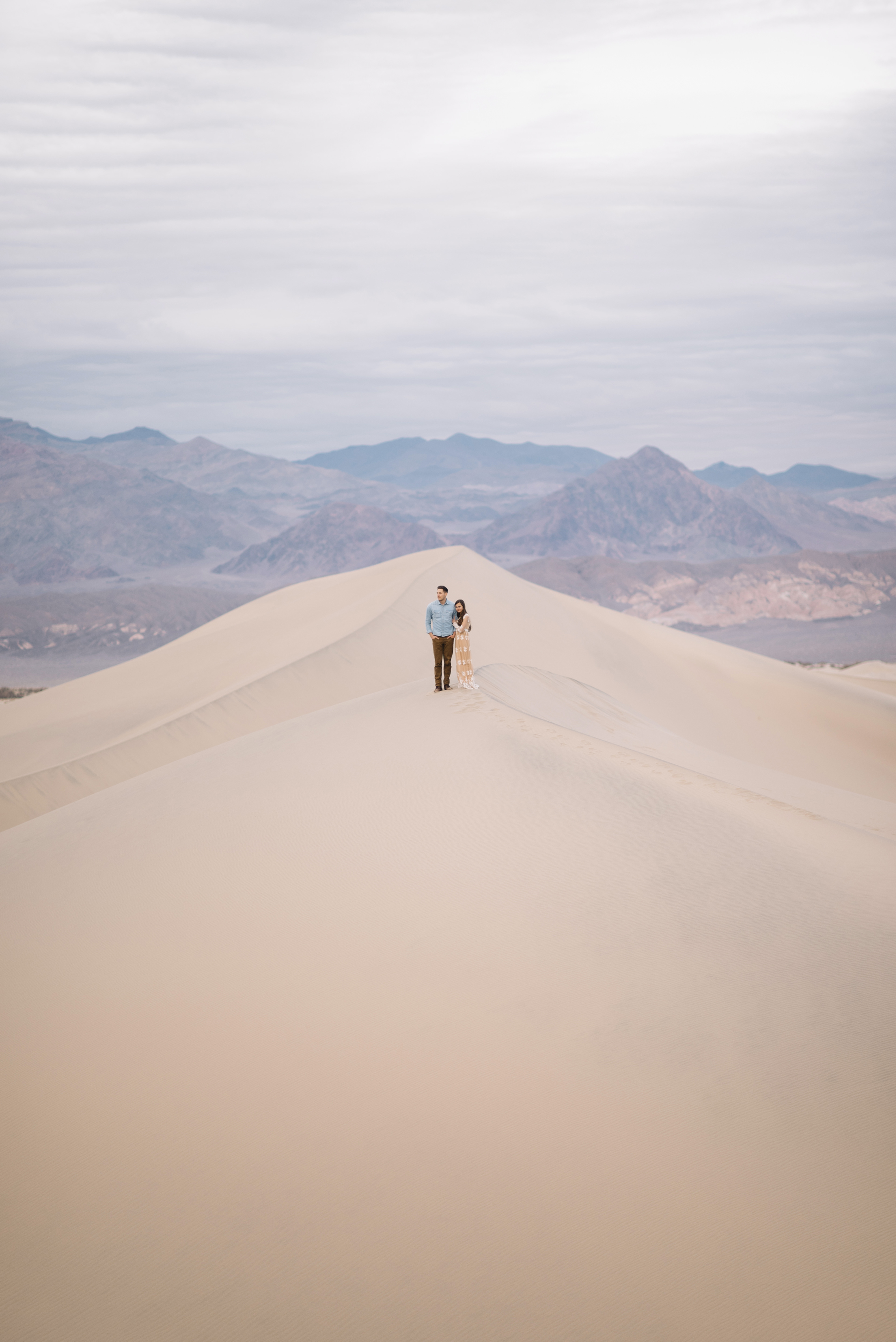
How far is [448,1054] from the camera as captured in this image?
5.44 m

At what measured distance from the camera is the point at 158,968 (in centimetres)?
643

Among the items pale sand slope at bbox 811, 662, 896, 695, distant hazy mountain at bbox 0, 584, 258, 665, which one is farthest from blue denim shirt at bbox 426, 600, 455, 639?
distant hazy mountain at bbox 0, 584, 258, 665

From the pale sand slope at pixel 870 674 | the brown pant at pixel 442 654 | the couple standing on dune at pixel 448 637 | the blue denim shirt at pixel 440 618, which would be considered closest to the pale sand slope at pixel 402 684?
the couple standing on dune at pixel 448 637

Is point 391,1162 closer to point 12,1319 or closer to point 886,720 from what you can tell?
point 12,1319

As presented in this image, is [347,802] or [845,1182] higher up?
[347,802]

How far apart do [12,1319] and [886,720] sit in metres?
24.4

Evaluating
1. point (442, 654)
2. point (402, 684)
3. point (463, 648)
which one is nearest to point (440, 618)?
point (442, 654)

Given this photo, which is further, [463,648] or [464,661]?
[464,661]

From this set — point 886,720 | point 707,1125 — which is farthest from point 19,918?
point 886,720

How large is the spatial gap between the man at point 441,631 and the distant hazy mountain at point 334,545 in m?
170

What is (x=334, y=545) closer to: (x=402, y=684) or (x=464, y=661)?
(x=402, y=684)

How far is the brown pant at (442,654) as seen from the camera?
1140 cm

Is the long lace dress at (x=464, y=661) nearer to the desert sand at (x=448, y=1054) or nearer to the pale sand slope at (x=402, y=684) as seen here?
the desert sand at (x=448, y=1054)

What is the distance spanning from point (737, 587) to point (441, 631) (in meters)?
123
